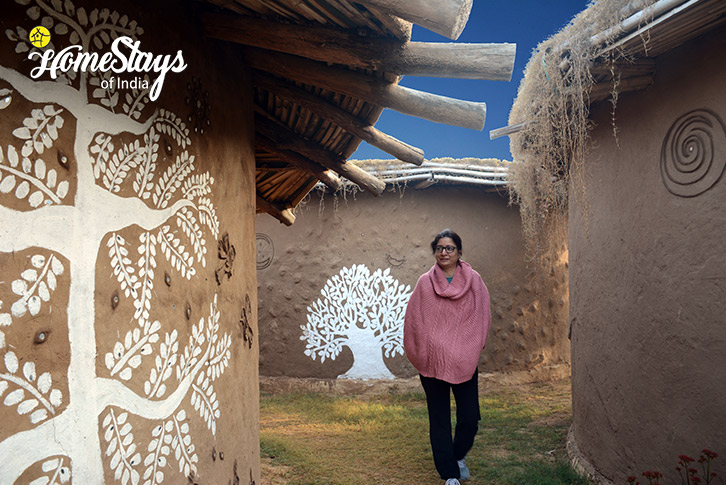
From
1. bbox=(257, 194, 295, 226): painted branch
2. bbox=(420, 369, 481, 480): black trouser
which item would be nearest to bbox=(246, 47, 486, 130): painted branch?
bbox=(420, 369, 481, 480): black trouser

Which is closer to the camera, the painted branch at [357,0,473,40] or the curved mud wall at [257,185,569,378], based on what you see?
the painted branch at [357,0,473,40]

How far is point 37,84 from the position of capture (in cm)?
136

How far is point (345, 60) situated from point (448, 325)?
6.57ft

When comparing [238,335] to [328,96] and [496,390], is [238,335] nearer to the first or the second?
[328,96]

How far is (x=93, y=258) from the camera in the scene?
1.50m

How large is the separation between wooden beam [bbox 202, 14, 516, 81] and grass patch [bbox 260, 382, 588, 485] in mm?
2792

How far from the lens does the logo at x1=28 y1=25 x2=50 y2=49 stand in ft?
4.43

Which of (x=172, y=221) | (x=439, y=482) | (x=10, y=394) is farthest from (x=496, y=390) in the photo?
(x=10, y=394)

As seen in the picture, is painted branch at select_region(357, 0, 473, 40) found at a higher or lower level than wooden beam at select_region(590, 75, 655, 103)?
lower

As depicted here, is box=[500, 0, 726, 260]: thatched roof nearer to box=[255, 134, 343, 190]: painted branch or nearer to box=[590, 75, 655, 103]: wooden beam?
box=[590, 75, 655, 103]: wooden beam

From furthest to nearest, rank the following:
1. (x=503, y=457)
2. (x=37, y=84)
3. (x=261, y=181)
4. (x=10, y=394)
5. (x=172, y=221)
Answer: (x=261, y=181), (x=503, y=457), (x=172, y=221), (x=37, y=84), (x=10, y=394)

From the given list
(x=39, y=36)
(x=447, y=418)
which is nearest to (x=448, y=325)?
(x=447, y=418)

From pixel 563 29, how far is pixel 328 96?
1505mm

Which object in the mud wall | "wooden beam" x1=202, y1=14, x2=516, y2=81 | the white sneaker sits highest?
"wooden beam" x1=202, y1=14, x2=516, y2=81
